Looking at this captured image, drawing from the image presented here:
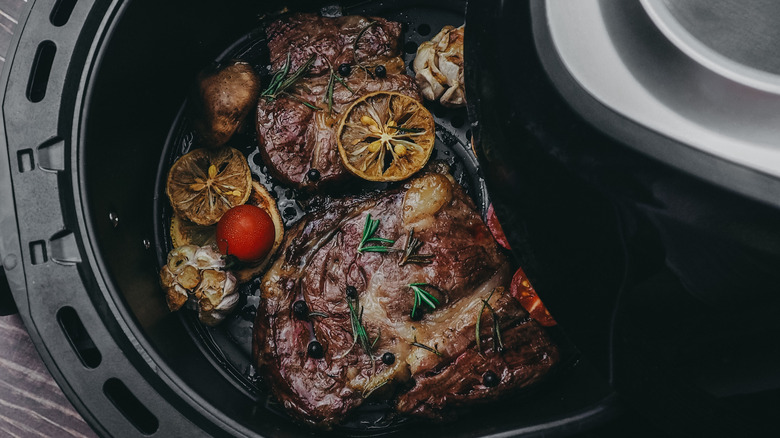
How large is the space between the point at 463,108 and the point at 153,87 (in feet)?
3.38

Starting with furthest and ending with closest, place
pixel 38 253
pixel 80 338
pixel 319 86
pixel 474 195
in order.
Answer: pixel 474 195
pixel 319 86
pixel 80 338
pixel 38 253

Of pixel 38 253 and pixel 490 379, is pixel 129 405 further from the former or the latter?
pixel 490 379

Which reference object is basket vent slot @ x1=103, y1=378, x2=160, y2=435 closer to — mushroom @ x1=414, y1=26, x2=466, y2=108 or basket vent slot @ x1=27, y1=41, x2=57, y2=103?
basket vent slot @ x1=27, y1=41, x2=57, y2=103

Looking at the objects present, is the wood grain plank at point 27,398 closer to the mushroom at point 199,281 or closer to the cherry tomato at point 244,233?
the mushroom at point 199,281

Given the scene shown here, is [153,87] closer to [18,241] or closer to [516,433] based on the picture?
[18,241]

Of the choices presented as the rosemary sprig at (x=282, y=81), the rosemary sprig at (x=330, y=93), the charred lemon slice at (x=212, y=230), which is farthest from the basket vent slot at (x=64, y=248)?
the rosemary sprig at (x=330, y=93)

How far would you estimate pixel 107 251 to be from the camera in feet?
4.82

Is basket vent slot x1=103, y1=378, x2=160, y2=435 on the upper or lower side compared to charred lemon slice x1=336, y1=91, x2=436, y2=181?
lower

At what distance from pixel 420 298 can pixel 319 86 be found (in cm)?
77

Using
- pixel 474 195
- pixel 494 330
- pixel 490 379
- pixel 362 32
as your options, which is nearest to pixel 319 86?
pixel 362 32

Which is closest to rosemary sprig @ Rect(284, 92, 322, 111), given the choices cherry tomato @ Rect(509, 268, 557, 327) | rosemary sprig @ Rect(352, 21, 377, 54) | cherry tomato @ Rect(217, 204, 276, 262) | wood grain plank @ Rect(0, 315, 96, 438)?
rosemary sprig @ Rect(352, 21, 377, 54)

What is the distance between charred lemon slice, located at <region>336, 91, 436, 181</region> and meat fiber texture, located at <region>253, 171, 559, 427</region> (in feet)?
0.27

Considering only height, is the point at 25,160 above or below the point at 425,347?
above

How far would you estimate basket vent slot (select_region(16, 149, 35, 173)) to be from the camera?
4.43ft
